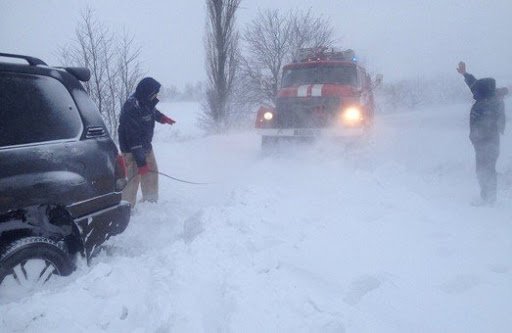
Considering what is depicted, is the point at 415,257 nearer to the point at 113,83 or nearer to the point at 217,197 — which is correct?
the point at 217,197

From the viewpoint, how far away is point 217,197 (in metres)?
5.93

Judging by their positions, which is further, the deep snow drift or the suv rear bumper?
the suv rear bumper

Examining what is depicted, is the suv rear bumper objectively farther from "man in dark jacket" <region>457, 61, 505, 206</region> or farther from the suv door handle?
the suv door handle

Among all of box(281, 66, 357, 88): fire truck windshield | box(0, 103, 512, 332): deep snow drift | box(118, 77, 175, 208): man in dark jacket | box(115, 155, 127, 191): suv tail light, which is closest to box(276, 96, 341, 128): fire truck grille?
box(281, 66, 357, 88): fire truck windshield

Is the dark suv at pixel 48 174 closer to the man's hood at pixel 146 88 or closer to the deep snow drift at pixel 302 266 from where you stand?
the deep snow drift at pixel 302 266

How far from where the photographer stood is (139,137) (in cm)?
537

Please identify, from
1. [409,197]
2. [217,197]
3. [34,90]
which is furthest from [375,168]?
[34,90]

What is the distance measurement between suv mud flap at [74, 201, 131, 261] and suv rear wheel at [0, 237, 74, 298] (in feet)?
0.96

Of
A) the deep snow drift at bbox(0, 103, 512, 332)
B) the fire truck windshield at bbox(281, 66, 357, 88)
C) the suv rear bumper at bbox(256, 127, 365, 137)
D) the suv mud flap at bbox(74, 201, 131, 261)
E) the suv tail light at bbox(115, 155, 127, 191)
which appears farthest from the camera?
the fire truck windshield at bbox(281, 66, 357, 88)

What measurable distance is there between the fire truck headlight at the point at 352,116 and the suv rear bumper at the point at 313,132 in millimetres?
164

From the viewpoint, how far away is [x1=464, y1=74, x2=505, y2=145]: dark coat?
5.50m

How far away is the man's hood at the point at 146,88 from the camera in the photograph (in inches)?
213

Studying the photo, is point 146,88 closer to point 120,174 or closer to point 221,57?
point 120,174

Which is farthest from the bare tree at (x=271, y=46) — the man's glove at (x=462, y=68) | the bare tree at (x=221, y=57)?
the man's glove at (x=462, y=68)
